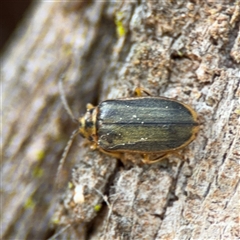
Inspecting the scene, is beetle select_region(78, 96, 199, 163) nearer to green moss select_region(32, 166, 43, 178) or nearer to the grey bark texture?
the grey bark texture

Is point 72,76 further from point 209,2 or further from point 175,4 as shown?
point 209,2

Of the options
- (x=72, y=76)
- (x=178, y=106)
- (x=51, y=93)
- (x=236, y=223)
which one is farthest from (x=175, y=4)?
(x=236, y=223)

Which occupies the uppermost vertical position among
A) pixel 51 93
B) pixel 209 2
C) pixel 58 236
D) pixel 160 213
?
pixel 209 2

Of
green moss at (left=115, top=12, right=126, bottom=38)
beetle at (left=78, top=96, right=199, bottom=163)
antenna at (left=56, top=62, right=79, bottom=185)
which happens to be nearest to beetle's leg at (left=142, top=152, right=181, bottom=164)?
beetle at (left=78, top=96, right=199, bottom=163)

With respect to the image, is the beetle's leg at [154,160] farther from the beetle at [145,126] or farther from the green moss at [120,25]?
the green moss at [120,25]

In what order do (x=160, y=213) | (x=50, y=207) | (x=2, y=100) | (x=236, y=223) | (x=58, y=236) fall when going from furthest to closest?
→ (x=2, y=100)
(x=50, y=207)
(x=58, y=236)
(x=160, y=213)
(x=236, y=223)

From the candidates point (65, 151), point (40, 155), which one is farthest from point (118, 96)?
point (40, 155)

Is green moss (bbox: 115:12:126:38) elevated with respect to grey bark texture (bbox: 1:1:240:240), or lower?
elevated
